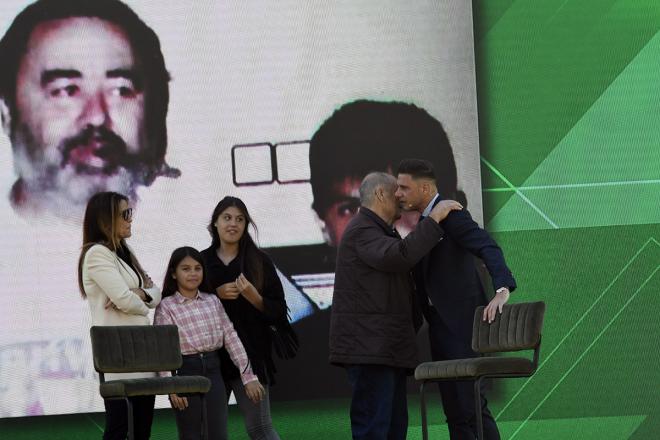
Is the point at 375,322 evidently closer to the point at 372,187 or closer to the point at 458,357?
the point at 458,357

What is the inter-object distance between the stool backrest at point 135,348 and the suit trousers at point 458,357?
1095 mm

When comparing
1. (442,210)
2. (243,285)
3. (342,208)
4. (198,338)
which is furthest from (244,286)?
(342,208)

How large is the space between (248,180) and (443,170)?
3.31ft

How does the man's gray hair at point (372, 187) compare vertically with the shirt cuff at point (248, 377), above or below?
above

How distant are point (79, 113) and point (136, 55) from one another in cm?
43

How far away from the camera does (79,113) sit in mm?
6312

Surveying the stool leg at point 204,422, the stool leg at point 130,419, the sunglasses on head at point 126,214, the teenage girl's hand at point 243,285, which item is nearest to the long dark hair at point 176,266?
the teenage girl's hand at point 243,285

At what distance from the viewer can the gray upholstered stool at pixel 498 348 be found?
4516 millimetres

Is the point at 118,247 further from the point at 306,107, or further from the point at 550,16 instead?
the point at 550,16

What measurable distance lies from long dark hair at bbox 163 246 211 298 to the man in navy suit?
926 millimetres

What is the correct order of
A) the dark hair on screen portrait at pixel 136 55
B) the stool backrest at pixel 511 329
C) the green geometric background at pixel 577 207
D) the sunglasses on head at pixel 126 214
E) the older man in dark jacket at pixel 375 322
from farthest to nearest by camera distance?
the dark hair on screen portrait at pixel 136 55
the green geometric background at pixel 577 207
the sunglasses on head at pixel 126 214
the older man in dark jacket at pixel 375 322
the stool backrest at pixel 511 329

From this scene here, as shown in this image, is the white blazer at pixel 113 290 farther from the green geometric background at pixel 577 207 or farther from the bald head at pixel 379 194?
the green geometric background at pixel 577 207

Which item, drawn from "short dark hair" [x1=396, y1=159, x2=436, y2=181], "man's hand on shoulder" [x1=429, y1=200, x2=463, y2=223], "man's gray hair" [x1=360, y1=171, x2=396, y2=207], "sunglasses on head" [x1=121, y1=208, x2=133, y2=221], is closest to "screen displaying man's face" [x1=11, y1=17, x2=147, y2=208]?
"sunglasses on head" [x1=121, y1=208, x2=133, y2=221]

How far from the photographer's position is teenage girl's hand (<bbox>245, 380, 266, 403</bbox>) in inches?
205
